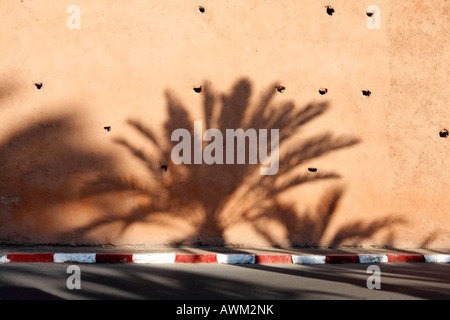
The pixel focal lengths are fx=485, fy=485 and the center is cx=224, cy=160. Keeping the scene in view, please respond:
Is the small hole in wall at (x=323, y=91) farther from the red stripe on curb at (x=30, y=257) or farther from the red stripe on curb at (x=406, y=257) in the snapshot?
the red stripe on curb at (x=30, y=257)

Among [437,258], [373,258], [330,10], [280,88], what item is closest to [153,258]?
[373,258]

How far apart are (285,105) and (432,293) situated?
3.63 meters

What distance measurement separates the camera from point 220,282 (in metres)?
4.91

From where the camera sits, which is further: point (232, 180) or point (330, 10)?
point (330, 10)

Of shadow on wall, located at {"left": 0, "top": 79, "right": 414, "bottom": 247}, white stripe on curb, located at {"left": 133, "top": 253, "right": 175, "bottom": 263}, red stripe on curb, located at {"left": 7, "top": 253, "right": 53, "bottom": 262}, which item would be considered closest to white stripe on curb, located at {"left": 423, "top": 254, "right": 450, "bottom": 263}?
shadow on wall, located at {"left": 0, "top": 79, "right": 414, "bottom": 247}

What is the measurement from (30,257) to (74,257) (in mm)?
538

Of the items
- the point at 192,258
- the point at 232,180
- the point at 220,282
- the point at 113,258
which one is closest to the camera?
the point at 220,282

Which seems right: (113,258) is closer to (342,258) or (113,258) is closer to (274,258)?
(274,258)

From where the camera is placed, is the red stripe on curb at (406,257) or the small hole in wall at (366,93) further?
the small hole in wall at (366,93)

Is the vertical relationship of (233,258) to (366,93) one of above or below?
below

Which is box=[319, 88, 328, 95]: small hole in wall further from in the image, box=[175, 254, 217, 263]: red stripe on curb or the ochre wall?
box=[175, 254, 217, 263]: red stripe on curb

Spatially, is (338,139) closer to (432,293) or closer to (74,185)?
(432,293)

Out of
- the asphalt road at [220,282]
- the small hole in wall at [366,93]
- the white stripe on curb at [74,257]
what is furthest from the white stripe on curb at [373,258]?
the white stripe on curb at [74,257]

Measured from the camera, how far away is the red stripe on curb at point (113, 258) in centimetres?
621
